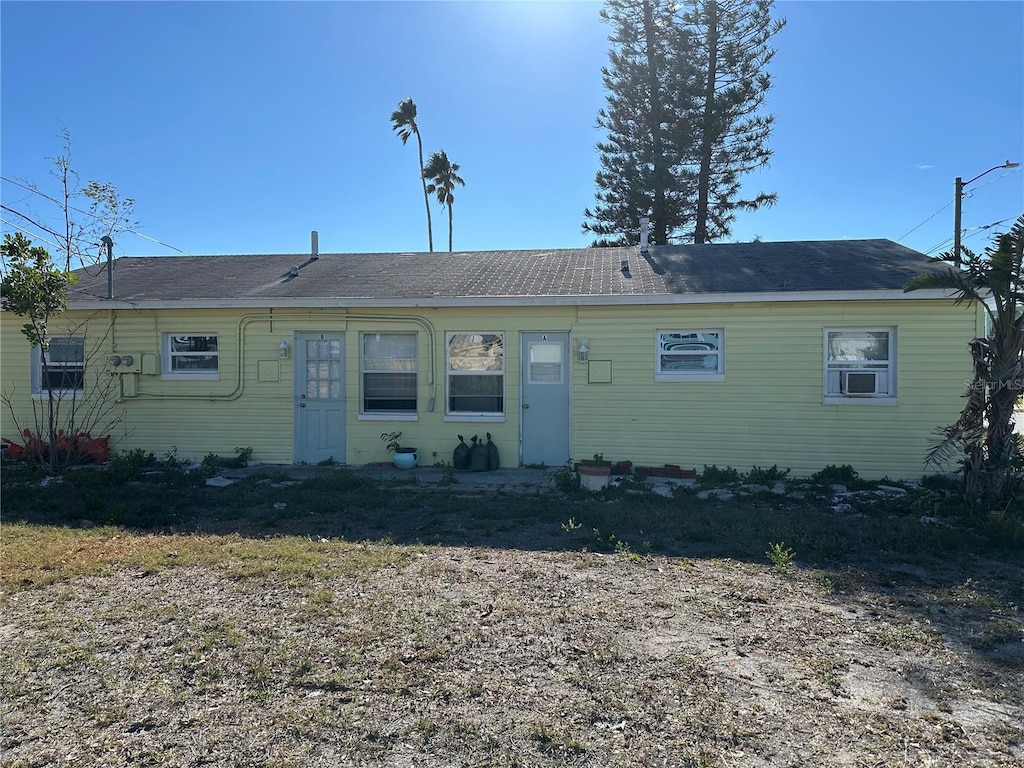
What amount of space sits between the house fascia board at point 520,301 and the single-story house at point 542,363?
3cm

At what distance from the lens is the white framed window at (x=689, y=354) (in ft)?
30.0

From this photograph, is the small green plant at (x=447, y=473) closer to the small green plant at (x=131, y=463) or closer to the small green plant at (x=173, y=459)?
the small green plant at (x=173, y=459)

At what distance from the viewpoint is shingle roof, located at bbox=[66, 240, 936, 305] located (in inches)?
364

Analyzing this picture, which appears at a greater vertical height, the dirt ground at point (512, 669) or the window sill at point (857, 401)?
the window sill at point (857, 401)

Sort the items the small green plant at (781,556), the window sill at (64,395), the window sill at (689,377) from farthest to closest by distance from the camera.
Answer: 1. the window sill at (64,395)
2. the window sill at (689,377)
3. the small green plant at (781,556)

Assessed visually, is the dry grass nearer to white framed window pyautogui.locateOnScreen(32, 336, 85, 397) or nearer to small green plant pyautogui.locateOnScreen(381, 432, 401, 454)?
small green plant pyautogui.locateOnScreen(381, 432, 401, 454)

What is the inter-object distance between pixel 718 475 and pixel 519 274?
470cm

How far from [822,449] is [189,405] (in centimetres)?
973

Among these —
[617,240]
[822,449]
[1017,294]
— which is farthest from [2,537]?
[617,240]

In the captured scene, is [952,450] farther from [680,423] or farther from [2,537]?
[2,537]

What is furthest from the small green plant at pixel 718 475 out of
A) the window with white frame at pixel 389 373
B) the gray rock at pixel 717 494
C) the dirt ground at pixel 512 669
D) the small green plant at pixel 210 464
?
the small green plant at pixel 210 464

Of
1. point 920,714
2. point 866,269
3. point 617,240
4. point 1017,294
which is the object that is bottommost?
point 920,714

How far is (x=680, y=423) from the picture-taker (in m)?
9.16

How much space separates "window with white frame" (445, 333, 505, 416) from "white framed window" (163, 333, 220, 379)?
386cm
